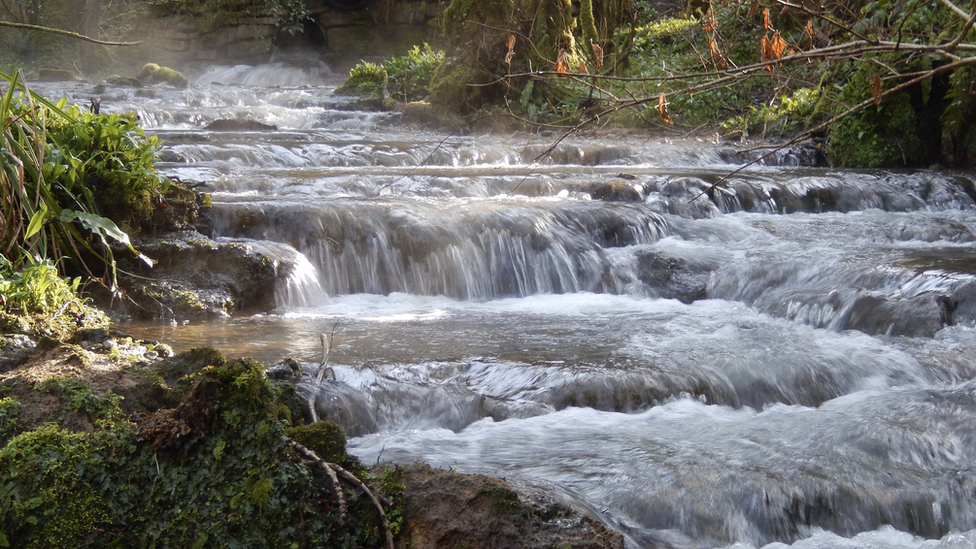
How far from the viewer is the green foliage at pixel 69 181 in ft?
13.7

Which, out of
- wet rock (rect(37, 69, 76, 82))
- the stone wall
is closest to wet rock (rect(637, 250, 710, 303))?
wet rock (rect(37, 69, 76, 82))

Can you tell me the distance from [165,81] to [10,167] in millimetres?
19689

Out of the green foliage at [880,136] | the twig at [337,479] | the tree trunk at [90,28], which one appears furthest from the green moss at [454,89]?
the tree trunk at [90,28]

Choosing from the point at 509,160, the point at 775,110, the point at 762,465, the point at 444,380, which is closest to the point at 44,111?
the point at 444,380

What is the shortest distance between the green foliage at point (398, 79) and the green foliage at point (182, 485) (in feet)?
51.7

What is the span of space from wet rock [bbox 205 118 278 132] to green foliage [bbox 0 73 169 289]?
325 inches

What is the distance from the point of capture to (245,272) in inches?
233

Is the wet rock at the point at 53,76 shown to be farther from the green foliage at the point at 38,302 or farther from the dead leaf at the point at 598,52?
the dead leaf at the point at 598,52

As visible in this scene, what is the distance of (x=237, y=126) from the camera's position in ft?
45.3

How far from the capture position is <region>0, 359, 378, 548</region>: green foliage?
2.25 m

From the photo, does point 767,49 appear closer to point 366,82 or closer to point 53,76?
point 366,82

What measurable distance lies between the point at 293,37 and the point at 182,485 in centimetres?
2689

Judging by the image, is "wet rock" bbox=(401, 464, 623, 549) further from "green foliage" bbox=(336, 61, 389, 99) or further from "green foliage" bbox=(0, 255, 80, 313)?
"green foliage" bbox=(336, 61, 389, 99)

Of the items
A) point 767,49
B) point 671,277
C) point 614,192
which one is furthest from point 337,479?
point 614,192
